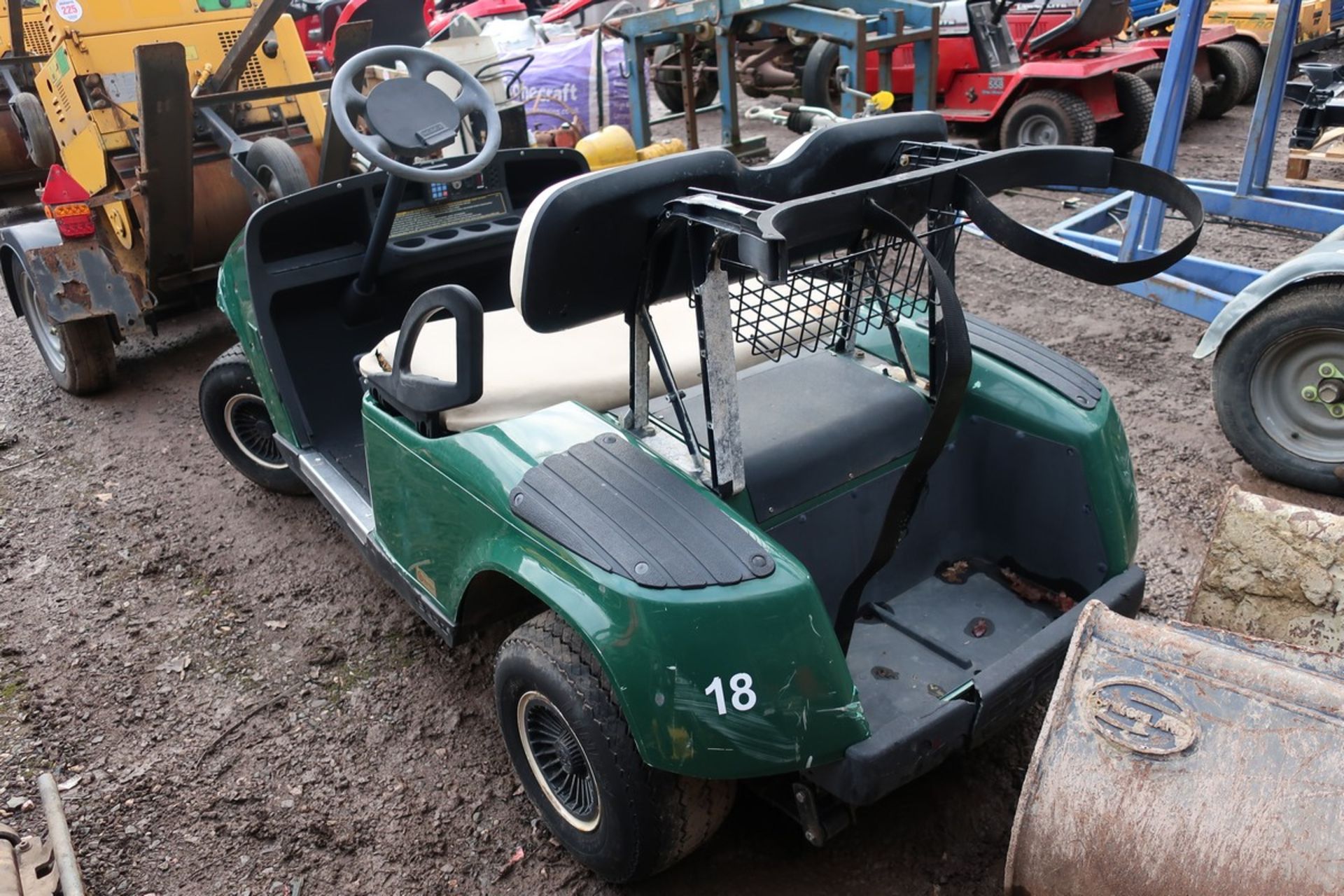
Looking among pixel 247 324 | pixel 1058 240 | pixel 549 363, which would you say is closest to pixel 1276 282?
pixel 1058 240

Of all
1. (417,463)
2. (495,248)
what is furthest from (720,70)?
(417,463)

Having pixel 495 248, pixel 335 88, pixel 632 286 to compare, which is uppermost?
pixel 335 88

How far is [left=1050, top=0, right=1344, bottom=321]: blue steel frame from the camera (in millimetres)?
4711

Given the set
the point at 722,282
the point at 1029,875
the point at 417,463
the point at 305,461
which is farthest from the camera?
the point at 305,461

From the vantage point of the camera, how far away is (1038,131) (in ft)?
26.2

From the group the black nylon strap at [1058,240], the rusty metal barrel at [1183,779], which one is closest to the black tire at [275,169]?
the black nylon strap at [1058,240]

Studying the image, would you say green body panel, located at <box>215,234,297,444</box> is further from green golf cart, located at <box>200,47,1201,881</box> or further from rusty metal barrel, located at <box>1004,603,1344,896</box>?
rusty metal barrel, located at <box>1004,603,1344,896</box>

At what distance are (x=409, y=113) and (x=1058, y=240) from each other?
6.12 ft

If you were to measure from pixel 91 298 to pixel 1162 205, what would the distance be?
5.15m

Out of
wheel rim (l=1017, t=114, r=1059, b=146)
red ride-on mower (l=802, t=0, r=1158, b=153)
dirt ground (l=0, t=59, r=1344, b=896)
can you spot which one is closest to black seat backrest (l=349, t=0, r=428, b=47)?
dirt ground (l=0, t=59, r=1344, b=896)

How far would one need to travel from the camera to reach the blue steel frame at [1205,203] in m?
4.71

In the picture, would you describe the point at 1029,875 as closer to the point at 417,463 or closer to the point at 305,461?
the point at 417,463

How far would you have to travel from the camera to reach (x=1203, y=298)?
457 centimetres

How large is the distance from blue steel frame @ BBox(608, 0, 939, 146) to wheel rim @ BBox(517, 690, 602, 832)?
567 cm
